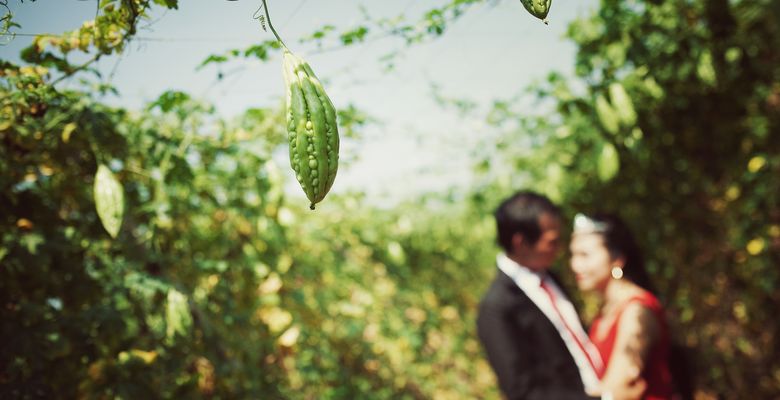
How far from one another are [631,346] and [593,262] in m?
0.39

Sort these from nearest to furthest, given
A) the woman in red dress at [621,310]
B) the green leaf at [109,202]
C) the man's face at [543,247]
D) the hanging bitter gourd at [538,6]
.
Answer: the hanging bitter gourd at [538,6]
the green leaf at [109,202]
the woman in red dress at [621,310]
the man's face at [543,247]

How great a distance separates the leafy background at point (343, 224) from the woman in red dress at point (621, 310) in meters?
0.37

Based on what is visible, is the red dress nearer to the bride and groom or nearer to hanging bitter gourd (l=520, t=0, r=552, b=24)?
the bride and groom

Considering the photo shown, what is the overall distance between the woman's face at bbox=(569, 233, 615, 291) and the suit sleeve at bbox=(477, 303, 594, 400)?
0.39 meters

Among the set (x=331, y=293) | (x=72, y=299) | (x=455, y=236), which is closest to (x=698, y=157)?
(x=455, y=236)

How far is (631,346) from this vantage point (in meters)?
1.72

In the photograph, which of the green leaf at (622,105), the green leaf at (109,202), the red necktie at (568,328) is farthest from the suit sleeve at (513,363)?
the green leaf at (109,202)

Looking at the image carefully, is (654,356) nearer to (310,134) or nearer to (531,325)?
(531,325)

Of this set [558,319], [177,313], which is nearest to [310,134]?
[177,313]

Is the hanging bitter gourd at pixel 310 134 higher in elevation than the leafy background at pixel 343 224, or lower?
higher

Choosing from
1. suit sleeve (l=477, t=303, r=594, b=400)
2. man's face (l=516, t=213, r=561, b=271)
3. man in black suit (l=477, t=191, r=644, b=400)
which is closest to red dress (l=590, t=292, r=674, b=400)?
man in black suit (l=477, t=191, r=644, b=400)

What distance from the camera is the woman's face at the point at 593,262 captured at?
200 cm

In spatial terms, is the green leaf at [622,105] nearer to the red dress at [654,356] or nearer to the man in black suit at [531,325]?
the man in black suit at [531,325]

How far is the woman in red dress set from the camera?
1722mm
